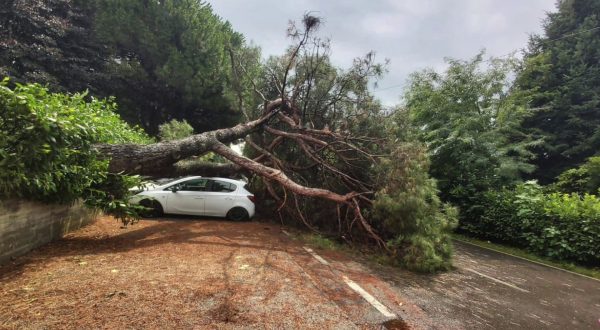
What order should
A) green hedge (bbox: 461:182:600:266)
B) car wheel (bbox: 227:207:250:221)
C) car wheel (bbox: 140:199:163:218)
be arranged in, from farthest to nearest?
1. car wheel (bbox: 227:207:250:221)
2. car wheel (bbox: 140:199:163:218)
3. green hedge (bbox: 461:182:600:266)

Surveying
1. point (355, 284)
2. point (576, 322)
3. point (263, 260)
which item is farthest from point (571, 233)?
point (263, 260)

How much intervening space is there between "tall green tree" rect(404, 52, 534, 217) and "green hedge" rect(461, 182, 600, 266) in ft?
2.87

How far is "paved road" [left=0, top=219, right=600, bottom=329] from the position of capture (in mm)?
3289

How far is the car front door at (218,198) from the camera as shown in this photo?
9062mm

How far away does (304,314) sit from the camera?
367 centimetres

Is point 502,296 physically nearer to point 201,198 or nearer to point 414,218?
point 414,218

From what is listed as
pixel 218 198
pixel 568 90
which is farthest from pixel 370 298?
pixel 568 90

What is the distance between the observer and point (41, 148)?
4.19m

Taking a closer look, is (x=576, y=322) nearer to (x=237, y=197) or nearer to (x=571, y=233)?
(x=571, y=233)

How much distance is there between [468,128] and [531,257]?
573 cm

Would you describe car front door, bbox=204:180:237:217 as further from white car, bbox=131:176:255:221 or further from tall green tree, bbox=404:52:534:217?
tall green tree, bbox=404:52:534:217

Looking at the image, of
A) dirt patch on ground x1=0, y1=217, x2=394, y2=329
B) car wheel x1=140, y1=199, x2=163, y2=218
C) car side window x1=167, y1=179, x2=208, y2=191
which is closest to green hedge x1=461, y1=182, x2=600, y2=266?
dirt patch on ground x1=0, y1=217, x2=394, y2=329

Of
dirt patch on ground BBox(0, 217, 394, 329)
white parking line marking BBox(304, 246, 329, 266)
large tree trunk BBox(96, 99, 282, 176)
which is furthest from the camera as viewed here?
large tree trunk BBox(96, 99, 282, 176)

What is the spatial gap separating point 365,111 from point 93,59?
16472 millimetres
